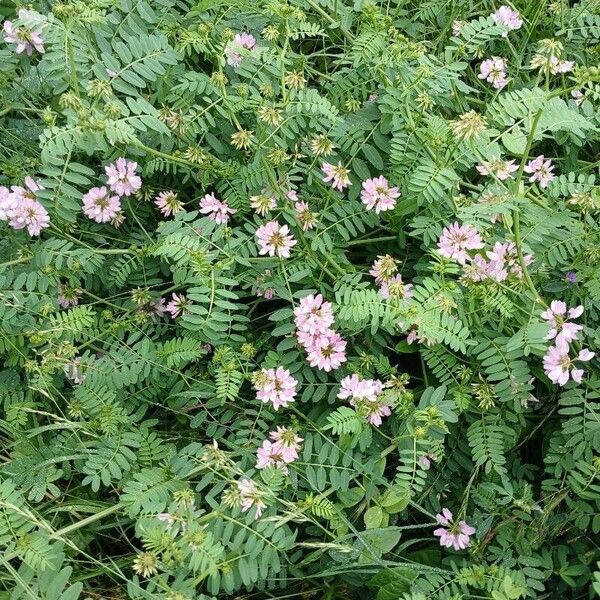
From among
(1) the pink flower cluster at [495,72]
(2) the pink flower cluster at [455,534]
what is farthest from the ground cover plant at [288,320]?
(1) the pink flower cluster at [495,72]

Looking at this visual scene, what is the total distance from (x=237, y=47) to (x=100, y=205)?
Answer: 0.69 meters

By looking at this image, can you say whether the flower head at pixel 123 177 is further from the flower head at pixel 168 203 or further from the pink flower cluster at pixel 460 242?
the pink flower cluster at pixel 460 242

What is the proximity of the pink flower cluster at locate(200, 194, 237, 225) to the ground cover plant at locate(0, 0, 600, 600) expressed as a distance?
0.5 inches

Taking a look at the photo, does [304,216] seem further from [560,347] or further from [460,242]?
[560,347]

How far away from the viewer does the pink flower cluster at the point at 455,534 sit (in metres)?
2.33

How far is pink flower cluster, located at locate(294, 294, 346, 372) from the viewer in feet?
7.76

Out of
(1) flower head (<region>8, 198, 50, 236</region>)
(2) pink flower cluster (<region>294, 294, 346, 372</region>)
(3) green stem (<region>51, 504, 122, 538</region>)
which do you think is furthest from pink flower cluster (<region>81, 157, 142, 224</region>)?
(3) green stem (<region>51, 504, 122, 538</region>)

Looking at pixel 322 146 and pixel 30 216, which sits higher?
pixel 322 146

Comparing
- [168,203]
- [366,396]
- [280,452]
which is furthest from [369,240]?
[280,452]

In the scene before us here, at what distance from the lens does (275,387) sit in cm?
235

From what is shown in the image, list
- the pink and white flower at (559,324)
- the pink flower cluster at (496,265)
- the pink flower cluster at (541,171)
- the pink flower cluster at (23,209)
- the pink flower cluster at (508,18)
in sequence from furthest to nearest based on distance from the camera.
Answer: the pink flower cluster at (508,18)
the pink flower cluster at (541,171)
the pink flower cluster at (23,209)
the pink flower cluster at (496,265)
the pink and white flower at (559,324)

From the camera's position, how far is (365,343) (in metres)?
2.54

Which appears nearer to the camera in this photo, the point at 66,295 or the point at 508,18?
the point at 66,295

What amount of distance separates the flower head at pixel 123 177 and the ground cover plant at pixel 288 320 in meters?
0.01
